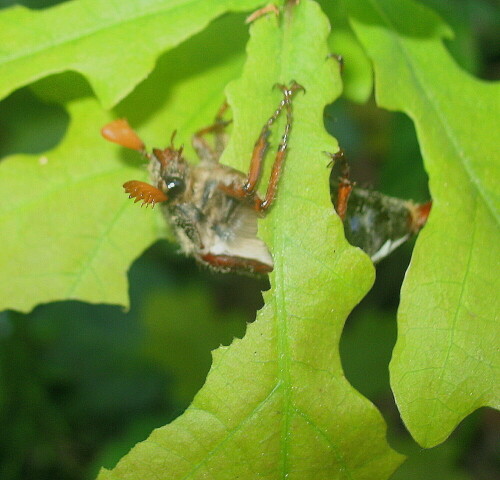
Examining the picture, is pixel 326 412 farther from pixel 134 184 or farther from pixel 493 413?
pixel 493 413

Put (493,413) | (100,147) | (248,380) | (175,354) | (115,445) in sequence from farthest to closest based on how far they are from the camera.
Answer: (493,413) → (175,354) → (115,445) → (100,147) → (248,380)

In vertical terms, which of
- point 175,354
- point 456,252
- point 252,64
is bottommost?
point 175,354

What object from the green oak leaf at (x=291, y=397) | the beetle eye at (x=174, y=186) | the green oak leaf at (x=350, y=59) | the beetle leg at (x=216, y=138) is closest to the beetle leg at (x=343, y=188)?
the green oak leaf at (x=350, y=59)

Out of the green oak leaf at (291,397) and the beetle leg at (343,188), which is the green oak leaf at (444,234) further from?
the beetle leg at (343,188)

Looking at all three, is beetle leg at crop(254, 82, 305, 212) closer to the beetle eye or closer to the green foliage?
the green foliage

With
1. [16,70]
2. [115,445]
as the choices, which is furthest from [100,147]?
[115,445]

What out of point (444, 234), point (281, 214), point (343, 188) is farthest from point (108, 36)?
point (444, 234)

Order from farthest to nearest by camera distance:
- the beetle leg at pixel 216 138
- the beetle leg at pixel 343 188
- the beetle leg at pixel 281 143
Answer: the beetle leg at pixel 216 138 < the beetle leg at pixel 343 188 < the beetle leg at pixel 281 143

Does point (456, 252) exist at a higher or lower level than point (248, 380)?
higher

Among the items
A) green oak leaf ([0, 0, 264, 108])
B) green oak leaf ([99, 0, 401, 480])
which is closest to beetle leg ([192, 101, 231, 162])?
green oak leaf ([0, 0, 264, 108])
